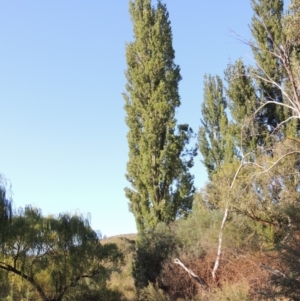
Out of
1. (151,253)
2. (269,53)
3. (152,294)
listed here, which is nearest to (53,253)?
(151,253)

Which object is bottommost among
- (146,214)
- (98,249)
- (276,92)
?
(98,249)

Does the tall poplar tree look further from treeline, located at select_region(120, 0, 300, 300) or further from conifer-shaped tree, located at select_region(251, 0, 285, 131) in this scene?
conifer-shaped tree, located at select_region(251, 0, 285, 131)

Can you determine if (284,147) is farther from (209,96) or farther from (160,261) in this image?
(209,96)

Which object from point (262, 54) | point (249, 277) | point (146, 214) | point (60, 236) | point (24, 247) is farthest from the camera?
point (262, 54)

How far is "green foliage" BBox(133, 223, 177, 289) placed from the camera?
1612 centimetres

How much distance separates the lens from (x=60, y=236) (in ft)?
51.9

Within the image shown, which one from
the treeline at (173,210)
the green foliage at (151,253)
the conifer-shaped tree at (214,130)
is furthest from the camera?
the conifer-shaped tree at (214,130)

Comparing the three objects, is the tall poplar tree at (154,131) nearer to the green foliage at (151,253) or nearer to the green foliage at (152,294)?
the green foliage at (151,253)

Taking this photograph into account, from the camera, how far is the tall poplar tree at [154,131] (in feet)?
61.6

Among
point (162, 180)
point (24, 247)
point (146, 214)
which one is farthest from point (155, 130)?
point (24, 247)

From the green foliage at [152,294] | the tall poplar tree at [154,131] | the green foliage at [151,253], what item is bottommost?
the green foliage at [152,294]

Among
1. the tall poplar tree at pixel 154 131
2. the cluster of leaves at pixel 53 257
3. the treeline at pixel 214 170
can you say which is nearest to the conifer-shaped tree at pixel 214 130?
the treeline at pixel 214 170

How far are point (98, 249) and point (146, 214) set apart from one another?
9.81 feet

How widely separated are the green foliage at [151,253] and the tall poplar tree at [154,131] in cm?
131
